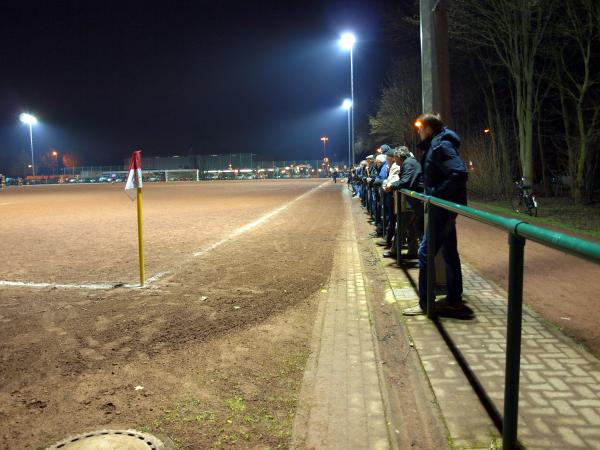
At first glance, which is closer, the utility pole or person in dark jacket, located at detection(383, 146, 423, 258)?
the utility pole

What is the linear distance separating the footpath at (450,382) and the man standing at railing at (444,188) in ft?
0.96

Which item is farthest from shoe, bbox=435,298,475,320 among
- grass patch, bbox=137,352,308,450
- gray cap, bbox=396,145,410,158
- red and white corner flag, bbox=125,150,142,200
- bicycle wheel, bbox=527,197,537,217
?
bicycle wheel, bbox=527,197,537,217

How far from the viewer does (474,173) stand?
23.6 m

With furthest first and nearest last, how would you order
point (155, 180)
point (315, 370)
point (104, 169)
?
1. point (104, 169)
2. point (155, 180)
3. point (315, 370)

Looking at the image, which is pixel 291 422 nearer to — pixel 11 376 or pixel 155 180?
pixel 11 376

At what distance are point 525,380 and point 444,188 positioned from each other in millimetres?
2033

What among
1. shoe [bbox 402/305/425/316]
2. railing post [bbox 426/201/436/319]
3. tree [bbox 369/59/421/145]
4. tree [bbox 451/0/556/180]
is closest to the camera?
railing post [bbox 426/201/436/319]

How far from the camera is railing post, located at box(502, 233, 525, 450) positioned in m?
2.49

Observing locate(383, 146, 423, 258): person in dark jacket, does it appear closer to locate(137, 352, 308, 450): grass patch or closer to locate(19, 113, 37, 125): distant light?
locate(137, 352, 308, 450): grass patch

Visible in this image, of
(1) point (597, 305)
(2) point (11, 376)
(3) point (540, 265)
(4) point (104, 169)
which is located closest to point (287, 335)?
(2) point (11, 376)

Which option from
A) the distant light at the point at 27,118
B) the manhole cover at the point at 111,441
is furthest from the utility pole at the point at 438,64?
the distant light at the point at 27,118

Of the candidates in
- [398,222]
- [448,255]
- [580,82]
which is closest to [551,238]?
[448,255]

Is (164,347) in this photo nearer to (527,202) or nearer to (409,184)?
(409,184)

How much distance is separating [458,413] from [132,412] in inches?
84.7
